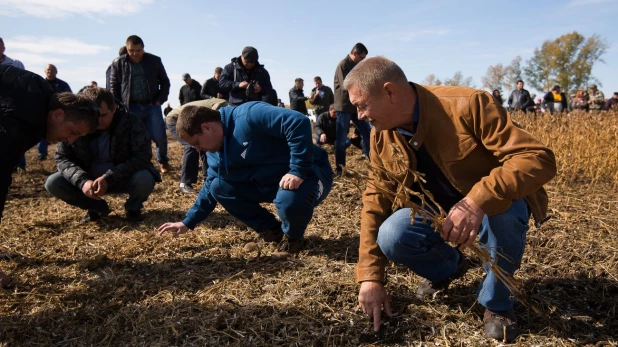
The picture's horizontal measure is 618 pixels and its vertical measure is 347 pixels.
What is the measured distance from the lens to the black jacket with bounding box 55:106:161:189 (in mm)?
3825

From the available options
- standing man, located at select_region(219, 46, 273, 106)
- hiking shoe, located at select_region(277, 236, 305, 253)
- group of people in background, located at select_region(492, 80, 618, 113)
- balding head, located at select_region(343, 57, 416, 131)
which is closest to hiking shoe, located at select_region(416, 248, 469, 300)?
balding head, located at select_region(343, 57, 416, 131)

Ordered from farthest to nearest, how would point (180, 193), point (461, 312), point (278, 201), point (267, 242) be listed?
point (180, 193)
point (267, 242)
point (278, 201)
point (461, 312)

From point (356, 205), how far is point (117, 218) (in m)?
2.27

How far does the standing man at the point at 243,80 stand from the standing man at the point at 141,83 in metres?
0.84

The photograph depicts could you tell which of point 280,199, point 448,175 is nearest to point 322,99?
point 280,199

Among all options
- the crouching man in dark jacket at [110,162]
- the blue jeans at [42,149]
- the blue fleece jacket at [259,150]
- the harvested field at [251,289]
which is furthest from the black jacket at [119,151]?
the blue jeans at [42,149]

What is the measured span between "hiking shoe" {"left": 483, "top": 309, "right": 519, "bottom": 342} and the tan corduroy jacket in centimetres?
46

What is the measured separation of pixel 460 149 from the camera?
1875 millimetres

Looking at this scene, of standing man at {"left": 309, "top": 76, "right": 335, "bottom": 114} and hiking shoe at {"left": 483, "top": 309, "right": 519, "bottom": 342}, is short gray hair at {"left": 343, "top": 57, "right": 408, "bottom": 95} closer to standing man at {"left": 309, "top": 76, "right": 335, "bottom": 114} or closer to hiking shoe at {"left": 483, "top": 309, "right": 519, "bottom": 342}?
hiking shoe at {"left": 483, "top": 309, "right": 519, "bottom": 342}

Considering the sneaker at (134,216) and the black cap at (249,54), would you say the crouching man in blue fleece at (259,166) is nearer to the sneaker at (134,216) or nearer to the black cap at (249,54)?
the sneaker at (134,216)

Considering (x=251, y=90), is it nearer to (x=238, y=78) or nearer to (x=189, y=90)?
(x=238, y=78)

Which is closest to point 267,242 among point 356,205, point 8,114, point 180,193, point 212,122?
point 212,122

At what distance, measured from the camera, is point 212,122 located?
9.87 ft

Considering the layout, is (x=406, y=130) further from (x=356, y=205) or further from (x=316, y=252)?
(x=356, y=205)
